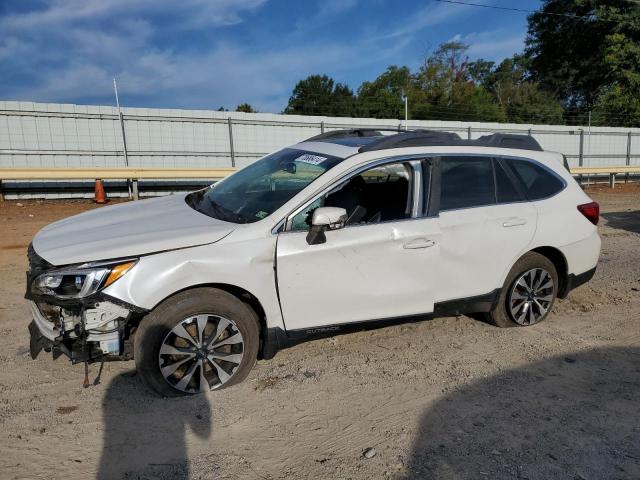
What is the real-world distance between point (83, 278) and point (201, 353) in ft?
2.91

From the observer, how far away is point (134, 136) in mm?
14211

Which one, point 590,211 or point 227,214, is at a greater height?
point 227,214

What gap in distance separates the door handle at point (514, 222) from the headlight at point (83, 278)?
3.05 metres

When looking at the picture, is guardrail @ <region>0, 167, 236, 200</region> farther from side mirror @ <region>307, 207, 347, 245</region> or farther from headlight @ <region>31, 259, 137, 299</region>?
headlight @ <region>31, 259, 137, 299</region>

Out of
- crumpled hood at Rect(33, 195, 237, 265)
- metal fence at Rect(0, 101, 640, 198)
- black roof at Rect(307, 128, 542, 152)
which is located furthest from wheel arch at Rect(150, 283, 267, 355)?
metal fence at Rect(0, 101, 640, 198)

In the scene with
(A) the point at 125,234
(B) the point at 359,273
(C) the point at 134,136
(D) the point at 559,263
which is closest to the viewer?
(A) the point at 125,234

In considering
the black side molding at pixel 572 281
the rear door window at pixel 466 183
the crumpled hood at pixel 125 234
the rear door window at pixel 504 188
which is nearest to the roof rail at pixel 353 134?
the rear door window at pixel 466 183

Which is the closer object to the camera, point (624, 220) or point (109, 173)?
point (624, 220)

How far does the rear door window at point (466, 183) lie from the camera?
4.23 meters

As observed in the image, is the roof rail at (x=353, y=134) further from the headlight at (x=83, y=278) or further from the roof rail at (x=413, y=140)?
the headlight at (x=83, y=278)

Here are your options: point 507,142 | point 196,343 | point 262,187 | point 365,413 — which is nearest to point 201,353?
point 196,343

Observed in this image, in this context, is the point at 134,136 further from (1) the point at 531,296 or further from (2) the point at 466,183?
(1) the point at 531,296

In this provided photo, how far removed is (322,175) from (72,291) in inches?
73.7

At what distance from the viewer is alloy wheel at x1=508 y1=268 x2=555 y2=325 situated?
183 inches
